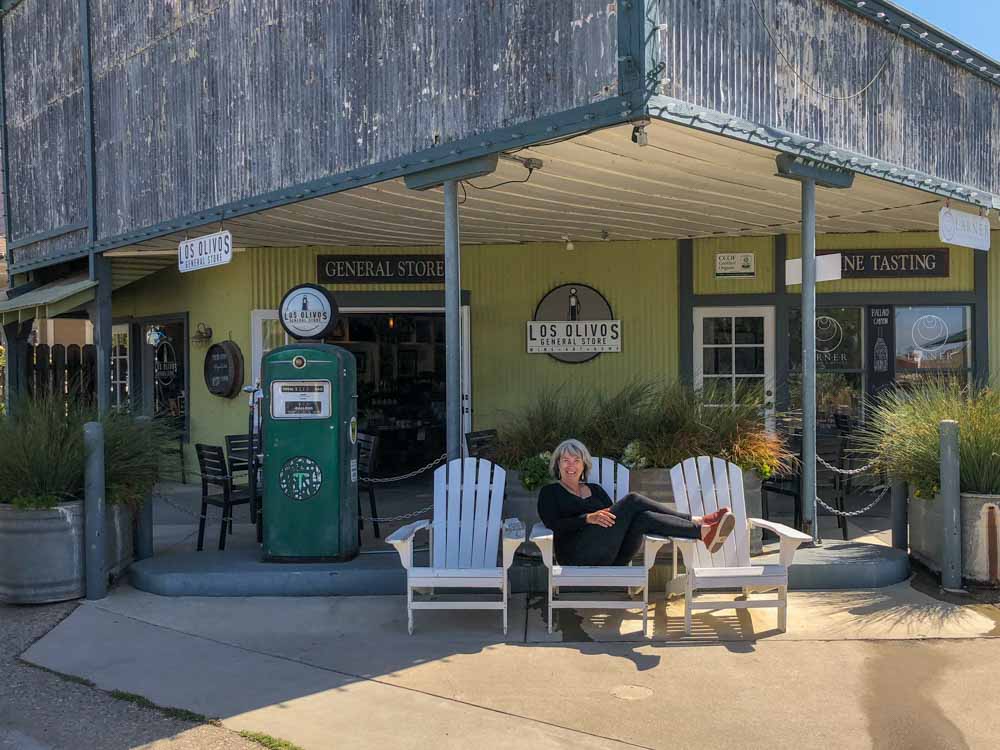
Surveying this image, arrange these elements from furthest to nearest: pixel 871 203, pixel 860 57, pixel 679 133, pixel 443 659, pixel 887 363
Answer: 1. pixel 887 363
2. pixel 871 203
3. pixel 860 57
4. pixel 679 133
5. pixel 443 659

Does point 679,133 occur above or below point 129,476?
above

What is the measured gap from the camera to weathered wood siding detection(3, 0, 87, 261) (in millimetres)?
10305

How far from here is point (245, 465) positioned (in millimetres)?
7648

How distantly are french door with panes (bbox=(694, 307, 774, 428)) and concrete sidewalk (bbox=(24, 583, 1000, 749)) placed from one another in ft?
13.9

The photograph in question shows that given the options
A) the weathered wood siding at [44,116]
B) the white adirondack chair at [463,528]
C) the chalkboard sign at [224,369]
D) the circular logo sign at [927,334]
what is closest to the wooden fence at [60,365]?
the weathered wood siding at [44,116]

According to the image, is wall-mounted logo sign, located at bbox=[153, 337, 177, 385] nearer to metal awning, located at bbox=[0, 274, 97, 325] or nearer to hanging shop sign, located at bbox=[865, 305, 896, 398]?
metal awning, located at bbox=[0, 274, 97, 325]

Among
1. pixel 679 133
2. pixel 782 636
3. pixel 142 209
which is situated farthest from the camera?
pixel 142 209

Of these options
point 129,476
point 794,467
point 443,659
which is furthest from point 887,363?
point 129,476

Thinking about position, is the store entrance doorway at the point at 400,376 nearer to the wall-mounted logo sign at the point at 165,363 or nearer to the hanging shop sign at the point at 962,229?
the wall-mounted logo sign at the point at 165,363

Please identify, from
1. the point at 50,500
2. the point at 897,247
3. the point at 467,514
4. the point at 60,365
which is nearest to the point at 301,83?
the point at 50,500

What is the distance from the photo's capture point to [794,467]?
7.16 metres

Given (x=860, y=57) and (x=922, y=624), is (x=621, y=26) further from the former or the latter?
(x=922, y=624)

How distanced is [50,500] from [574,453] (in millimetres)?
3390

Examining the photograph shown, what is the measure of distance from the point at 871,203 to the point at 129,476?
6.61 metres
